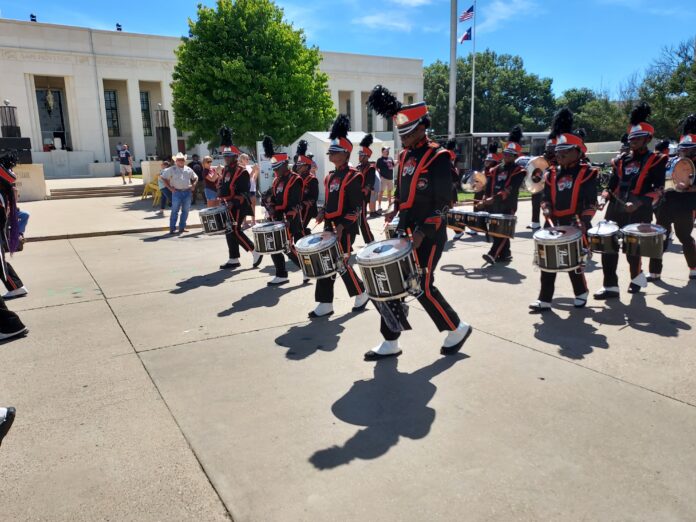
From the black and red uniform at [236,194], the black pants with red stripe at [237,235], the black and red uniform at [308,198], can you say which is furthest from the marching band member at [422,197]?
the black pants with red stripe at [237,235]

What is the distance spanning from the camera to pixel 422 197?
4.48m

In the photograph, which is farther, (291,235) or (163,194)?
(163,194)

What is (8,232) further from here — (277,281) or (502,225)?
(502,225)

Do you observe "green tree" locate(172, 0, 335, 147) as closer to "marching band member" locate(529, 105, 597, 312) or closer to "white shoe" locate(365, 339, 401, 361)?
"marching band member" locate(529, 105, 597, 312)

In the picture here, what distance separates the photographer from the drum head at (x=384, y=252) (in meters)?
4.16

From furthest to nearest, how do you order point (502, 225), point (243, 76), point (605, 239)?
1. point (243, 76)
2. point (502, 225)
3. point (605, 239)

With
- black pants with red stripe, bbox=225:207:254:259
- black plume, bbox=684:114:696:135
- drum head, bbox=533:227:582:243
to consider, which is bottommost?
black pants with red stripe, bbox=225:207:254:259

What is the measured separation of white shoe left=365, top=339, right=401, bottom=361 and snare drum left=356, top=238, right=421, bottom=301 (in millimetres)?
634

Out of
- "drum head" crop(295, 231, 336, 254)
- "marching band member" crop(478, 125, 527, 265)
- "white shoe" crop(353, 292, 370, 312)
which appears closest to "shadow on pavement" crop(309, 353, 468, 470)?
"drum head" crop(295, 231, 336, 254)

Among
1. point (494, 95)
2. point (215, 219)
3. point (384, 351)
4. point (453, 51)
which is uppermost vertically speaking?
point (494, 95)

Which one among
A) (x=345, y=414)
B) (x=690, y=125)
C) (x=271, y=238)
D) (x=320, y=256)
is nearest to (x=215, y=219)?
(x=271, y=238)

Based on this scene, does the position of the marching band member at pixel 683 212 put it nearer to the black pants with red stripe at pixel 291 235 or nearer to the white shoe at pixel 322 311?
the white shoe at pixel 322 311

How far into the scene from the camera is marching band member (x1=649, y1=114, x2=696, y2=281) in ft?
22.8

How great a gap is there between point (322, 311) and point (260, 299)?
1.19 metres
